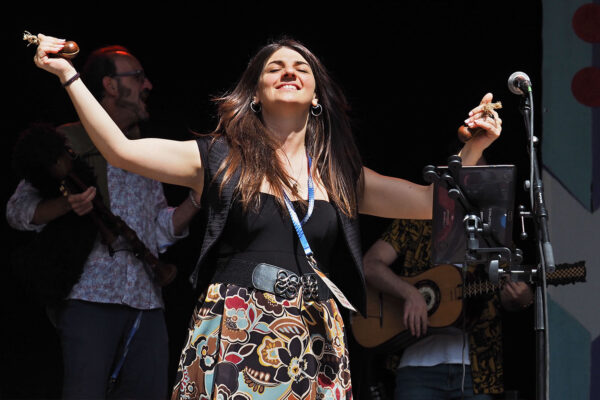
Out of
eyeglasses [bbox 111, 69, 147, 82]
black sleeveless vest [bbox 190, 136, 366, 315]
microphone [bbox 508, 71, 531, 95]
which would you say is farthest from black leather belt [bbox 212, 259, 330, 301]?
eyeglasses [bbox 111, 69, 147, 82]

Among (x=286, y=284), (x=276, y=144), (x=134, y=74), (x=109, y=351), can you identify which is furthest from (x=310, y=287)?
(x=134, y=74)

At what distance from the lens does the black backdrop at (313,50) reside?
5.21 m

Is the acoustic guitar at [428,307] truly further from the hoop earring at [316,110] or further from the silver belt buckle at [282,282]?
the silver belt buckle at [282,282]

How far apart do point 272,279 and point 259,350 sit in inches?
8.8

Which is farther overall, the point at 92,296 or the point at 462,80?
the point at 462,80

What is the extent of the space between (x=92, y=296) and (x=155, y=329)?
14.0 inches

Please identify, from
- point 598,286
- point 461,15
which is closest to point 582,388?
point 598,286

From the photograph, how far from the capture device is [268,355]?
274cm

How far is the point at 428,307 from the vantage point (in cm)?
448

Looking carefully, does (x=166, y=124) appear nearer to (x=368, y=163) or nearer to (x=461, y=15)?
(x=368, y=163)

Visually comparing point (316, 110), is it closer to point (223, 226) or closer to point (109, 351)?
point (223, 226)

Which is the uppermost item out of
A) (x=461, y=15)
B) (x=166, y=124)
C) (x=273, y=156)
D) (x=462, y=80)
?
(x=461, y=15)

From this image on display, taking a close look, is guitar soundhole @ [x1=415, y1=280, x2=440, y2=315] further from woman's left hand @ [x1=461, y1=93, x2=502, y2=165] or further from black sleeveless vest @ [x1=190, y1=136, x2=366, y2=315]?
woman's left hand @ [x1=461, y1=93, x2=502, y2=165]

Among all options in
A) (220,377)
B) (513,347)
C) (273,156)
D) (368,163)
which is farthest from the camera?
(368,163)
